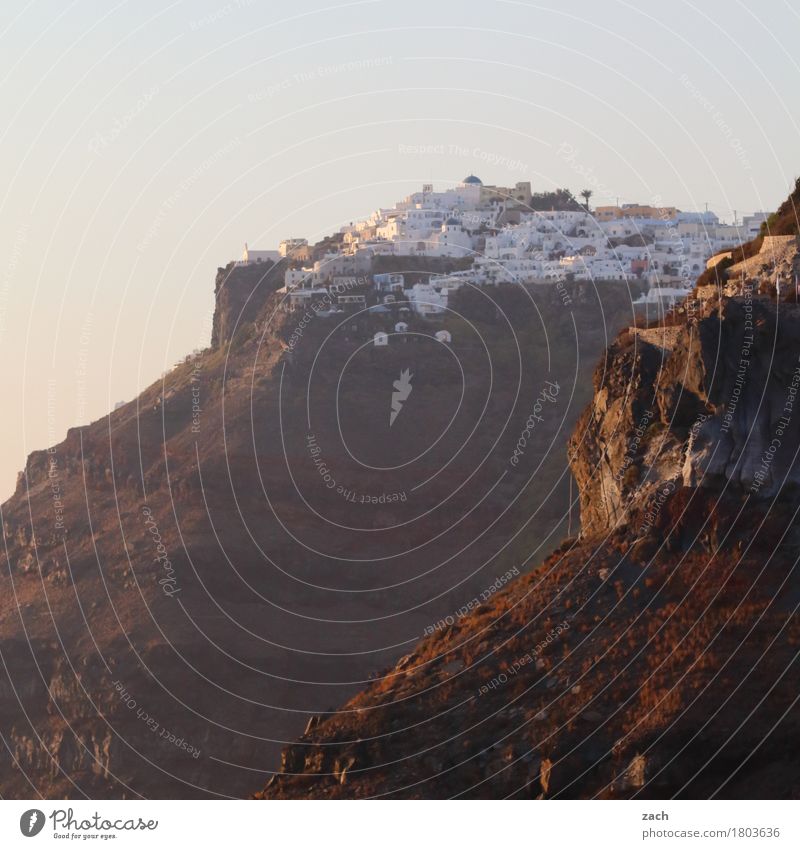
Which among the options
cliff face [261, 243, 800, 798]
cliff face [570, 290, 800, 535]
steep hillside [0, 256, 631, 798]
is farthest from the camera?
steep hillside [0, 256, 631, 798]

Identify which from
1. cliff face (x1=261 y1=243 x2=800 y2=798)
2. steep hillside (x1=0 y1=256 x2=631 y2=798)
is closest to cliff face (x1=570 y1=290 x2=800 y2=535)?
cliff face (x1=261 y1=243 x2=800 y2=798)

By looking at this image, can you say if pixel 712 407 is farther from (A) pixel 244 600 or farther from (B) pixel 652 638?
(A) pixel 244 600

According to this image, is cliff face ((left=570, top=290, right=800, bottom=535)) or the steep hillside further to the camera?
the steep hillside

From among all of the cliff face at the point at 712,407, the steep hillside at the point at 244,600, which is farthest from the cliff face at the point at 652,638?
the steep hillside at the point at 244,600

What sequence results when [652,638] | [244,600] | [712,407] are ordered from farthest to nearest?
[244,600]
[712,407]
[652,638]

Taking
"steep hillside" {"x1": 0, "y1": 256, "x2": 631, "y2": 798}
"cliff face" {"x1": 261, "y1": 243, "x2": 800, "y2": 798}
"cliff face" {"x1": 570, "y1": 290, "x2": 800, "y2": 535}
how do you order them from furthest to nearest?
"steep hillside" {"x1": 0, "y1": 256, "x2": 631, "y2": 798}
"cliff face" {"x1": 570, "y1": 290, "x2": 800, "y2": 535}
"cliff face" {"x1": 261, "y1": 243, "x2": 800, "y2": 798}

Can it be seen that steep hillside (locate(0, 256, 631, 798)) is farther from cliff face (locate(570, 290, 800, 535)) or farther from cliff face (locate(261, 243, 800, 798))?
cliff face (locate(570, 290, 800, 535))

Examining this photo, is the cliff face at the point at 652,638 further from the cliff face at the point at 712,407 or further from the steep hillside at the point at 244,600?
the steep hillside at the point at 244,600

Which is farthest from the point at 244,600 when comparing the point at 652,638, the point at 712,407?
the point at 652,638

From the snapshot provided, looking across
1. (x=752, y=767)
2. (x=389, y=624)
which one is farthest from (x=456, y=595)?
(x=752, y=767)
